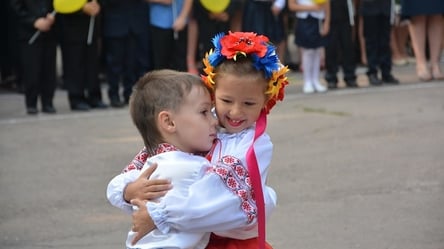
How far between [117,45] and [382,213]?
220 inches

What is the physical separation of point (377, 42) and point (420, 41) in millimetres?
646

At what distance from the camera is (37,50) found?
11188 millimetres

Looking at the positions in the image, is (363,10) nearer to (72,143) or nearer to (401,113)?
(401,113)

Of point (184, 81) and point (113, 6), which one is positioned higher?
point (184, 81)

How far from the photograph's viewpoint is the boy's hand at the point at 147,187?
3.56 m

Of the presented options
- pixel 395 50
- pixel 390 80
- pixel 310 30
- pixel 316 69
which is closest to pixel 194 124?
pixel 310 30

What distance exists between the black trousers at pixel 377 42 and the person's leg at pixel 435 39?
0.62 m

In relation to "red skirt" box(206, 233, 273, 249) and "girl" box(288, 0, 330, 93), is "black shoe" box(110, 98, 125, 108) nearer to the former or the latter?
"girl" box(288, 0, 330, 93)

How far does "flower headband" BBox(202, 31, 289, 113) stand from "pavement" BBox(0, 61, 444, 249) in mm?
2480

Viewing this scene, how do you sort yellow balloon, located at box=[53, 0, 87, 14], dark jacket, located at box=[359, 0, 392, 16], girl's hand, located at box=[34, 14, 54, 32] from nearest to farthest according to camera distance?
yellow balloon, located at box=[53, 0, 87, 14] → girl's hand, located at box=[34, 14, 54, 32] → dark jacket, located at box=[359, 0, 392, 16]

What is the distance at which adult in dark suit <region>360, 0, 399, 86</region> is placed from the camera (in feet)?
41.9

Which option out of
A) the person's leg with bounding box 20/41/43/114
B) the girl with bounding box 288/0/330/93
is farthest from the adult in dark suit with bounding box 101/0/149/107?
the girl with bounding box 288/0/330/93

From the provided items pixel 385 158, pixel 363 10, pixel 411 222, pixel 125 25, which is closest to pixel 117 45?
pixel 125 25

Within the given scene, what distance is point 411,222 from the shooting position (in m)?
6.48
